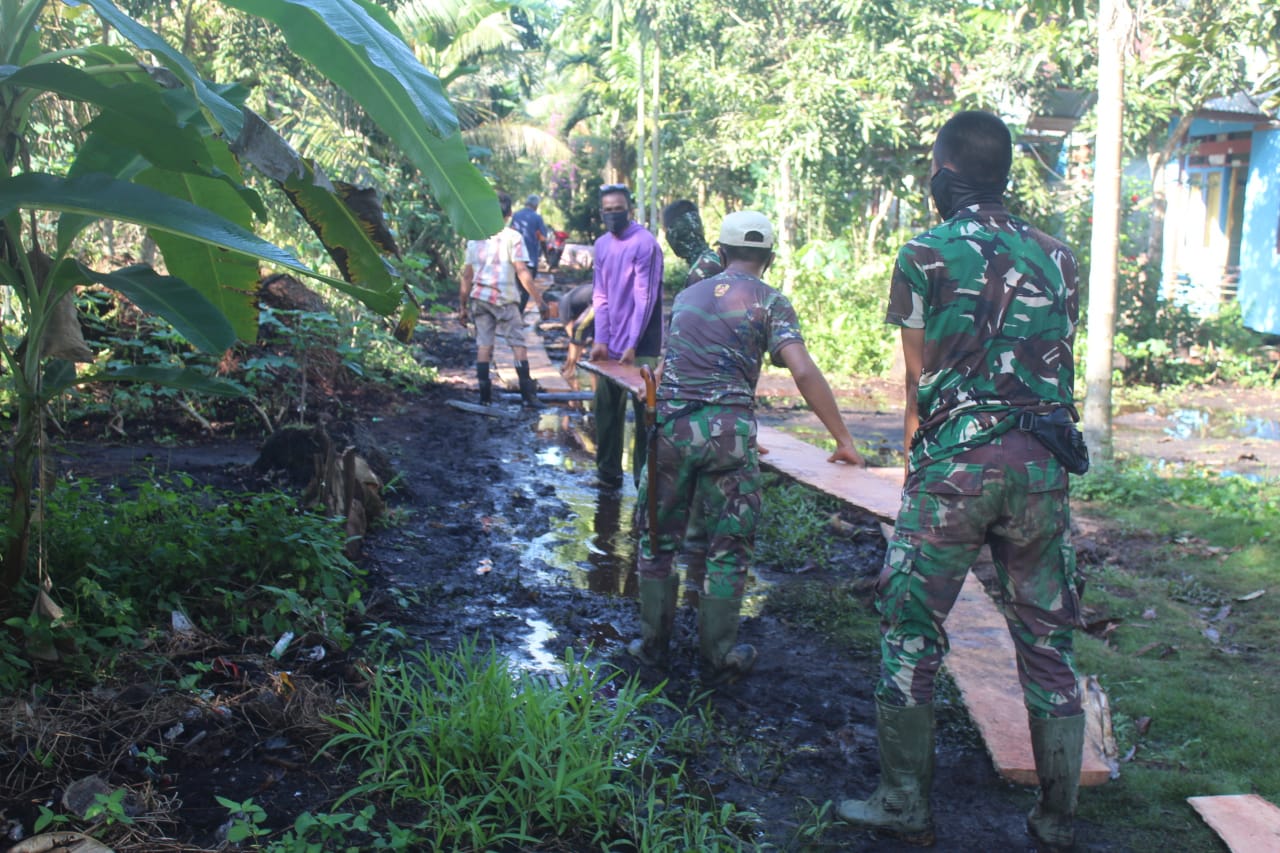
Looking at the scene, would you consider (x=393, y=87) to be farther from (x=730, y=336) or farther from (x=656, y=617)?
(x=656, y=617)

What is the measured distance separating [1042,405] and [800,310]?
41.1 feet

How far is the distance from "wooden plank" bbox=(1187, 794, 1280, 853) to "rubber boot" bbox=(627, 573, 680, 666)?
2.04m

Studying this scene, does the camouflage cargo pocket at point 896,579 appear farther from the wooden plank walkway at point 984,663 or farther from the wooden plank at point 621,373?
the wooden plank at point 621,373

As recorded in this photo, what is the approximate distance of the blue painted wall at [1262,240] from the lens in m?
15.4

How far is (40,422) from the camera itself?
3.51 metres

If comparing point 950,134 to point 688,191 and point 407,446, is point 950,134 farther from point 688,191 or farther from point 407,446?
point 688,191

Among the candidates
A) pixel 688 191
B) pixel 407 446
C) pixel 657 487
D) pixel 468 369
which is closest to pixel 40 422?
pixel 657 487

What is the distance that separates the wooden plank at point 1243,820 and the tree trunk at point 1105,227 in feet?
17.5

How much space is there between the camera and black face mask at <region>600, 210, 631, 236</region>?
7484 mm

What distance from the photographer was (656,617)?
183 inches

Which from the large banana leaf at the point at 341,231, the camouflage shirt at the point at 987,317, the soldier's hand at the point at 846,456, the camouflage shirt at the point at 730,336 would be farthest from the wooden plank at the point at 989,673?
the large banana leaf at the point at 341,231

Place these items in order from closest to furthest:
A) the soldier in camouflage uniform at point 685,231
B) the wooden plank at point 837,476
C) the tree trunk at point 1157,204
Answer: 1. the wooden plank at point 837,476
2. the soldier in camouflage uniform at point 685,231
3. the tree trunk at point 1157,204

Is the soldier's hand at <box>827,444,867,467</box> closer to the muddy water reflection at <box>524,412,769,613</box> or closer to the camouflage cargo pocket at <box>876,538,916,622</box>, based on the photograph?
the camouflage cargo pocket at <box>876,538,916,622</box>

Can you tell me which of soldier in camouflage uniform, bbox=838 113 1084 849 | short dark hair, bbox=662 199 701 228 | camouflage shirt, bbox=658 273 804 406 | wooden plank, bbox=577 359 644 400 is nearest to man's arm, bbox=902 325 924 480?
soldier in camouflage uniform, bbox=838 113 1084 849
